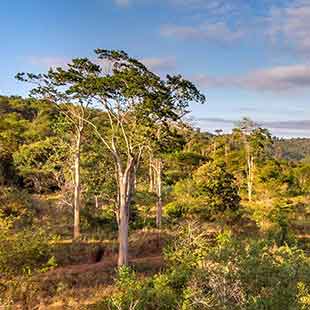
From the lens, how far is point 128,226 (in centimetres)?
2500

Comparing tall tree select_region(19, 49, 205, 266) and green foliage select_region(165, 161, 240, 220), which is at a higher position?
tall tree select_region(19, 49, 205, 266)

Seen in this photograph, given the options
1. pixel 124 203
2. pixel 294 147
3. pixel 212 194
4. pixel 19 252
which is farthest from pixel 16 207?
pixel 294 147

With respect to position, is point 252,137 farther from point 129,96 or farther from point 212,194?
point 129,96

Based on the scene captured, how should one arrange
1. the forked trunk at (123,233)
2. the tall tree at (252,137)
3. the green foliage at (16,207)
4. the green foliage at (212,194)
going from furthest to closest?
the tall tree at (252,137)
the green foliage at (212,194)
the green foliage at (16,207)
the forked trunk at (123,233)

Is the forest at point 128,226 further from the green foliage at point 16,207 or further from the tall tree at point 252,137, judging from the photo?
the tall tree at point 252,137

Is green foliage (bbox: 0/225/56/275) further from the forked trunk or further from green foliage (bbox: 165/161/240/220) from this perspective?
green foliage (bbox: 165/161/240/220)

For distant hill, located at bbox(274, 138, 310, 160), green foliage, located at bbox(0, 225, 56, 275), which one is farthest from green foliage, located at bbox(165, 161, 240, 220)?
distant hill, located at bbox(274, 138, 310, 160)

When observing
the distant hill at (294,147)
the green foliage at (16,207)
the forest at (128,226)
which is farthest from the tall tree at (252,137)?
the distant hill at (294,147)

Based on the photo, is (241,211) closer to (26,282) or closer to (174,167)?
(174,167)

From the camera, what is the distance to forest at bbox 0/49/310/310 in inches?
475

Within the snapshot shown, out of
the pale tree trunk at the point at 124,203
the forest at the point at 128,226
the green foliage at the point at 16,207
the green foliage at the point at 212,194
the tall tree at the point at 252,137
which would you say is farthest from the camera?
the tall tree at the point at 252,137

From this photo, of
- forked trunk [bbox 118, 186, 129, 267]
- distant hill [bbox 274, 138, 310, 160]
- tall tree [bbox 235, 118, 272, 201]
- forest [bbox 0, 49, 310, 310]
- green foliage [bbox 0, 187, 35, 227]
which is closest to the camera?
forest [bbox 0, 49, 310, 310]

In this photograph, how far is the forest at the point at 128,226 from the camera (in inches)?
475

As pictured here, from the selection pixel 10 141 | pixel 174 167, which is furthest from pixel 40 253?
pixel 174 167
